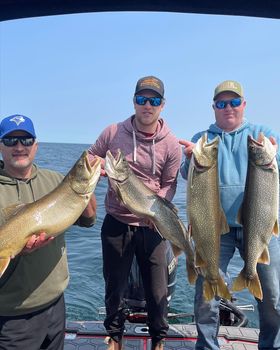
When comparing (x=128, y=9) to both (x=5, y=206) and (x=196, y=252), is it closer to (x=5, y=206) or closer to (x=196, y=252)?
(x=5, y=206)

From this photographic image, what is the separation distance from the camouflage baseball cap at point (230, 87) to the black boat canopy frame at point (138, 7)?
595mm

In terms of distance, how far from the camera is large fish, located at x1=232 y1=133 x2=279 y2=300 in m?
3.33

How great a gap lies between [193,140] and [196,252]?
3.61ft

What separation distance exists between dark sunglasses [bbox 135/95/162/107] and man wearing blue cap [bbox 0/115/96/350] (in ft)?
3.59

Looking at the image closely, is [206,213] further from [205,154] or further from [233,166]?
[233,166]

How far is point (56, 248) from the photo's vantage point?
3432mm

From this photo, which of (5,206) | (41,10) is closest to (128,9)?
(41,10)

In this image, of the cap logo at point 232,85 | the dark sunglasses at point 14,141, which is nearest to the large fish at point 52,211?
the dark sunglasses at point 14,141

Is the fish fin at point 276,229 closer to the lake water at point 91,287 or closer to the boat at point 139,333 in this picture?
the boat at point 139,333

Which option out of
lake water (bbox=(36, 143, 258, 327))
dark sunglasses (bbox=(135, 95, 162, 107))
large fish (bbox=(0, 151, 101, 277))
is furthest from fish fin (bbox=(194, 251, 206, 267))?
lake water (bbox=(36, 143, 258, 327))

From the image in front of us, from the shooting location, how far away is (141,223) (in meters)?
4.21

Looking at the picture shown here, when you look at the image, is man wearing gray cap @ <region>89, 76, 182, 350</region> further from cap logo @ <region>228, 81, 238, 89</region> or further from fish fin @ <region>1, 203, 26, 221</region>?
fish fin @ <region>1, 203, 26, 221</region>

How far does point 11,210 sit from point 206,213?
1.58m

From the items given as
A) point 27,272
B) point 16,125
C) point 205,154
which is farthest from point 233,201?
point 16,125
